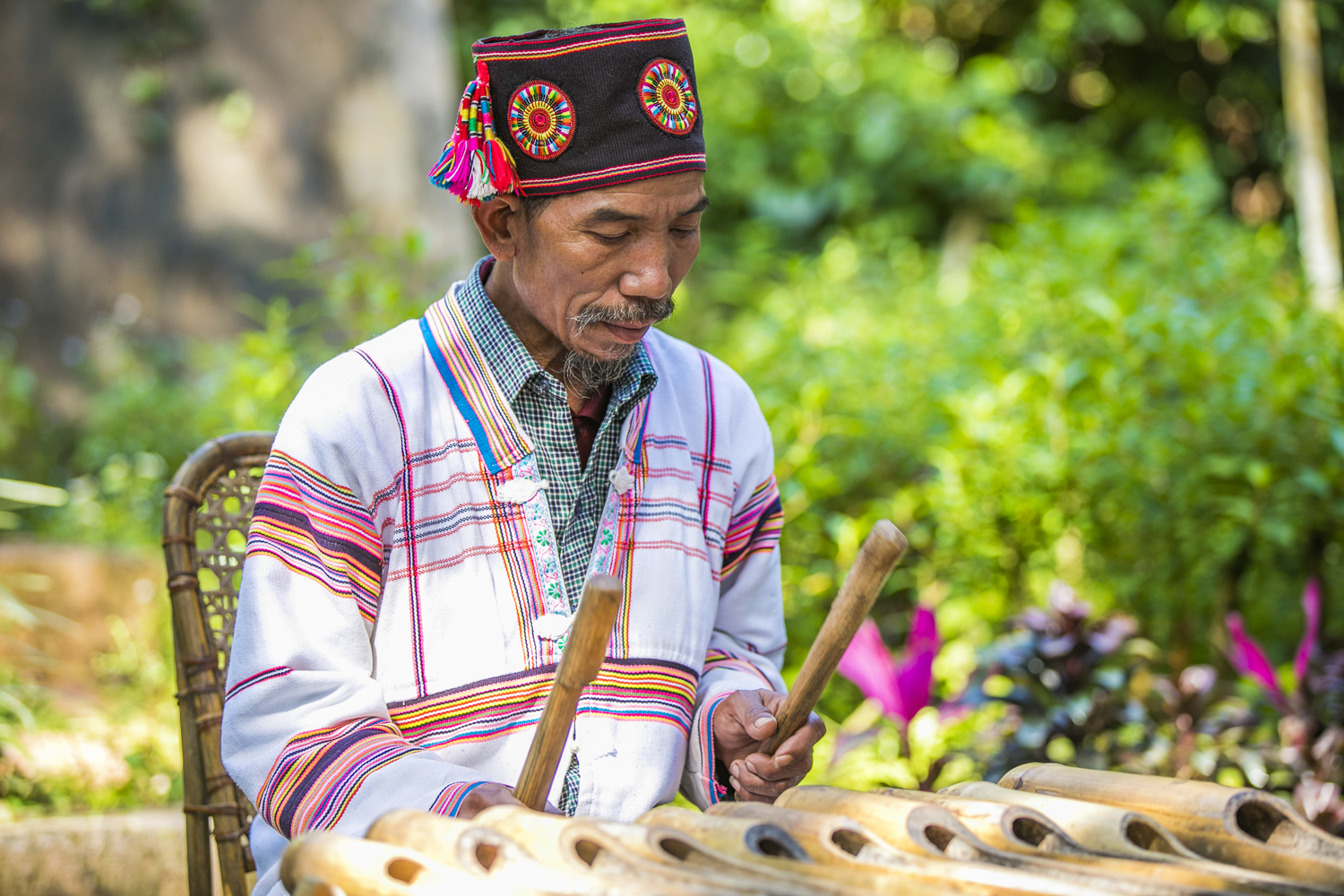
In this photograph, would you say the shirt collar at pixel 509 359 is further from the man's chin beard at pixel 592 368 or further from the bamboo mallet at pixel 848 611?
the bamboo mallet at pixel 848 611

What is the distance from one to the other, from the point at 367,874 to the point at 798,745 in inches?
29.7

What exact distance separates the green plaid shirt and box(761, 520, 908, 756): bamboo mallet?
0.43m

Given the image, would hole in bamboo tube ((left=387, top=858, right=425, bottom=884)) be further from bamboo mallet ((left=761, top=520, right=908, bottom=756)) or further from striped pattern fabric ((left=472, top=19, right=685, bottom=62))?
striped pattern fabric ((left=472, top=19, right=685, bottom=62))

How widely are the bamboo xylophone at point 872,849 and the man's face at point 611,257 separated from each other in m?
0.72

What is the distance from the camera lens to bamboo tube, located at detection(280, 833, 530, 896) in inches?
40.3

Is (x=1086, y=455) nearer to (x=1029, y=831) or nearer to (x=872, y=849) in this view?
(x=1029, y=831)

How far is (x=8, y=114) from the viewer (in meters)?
7.18

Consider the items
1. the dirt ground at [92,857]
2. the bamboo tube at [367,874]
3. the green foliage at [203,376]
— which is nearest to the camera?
the bamboo tube at [367,874]

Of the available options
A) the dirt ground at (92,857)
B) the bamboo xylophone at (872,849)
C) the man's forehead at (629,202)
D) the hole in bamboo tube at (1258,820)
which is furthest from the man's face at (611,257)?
the dirt ground at (92,857)

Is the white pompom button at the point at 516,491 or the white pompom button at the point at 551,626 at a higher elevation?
the white pompom button at the point at 516,491

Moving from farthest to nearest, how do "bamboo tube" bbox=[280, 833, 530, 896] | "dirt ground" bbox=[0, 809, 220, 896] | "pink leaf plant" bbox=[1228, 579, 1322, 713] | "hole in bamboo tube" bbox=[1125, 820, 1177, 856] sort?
1. "pink leaf plant" bbox=[1228, 579, 1322, 713]
2. "dirt ground" bbox=[0, 809, 220, 896]
3. "hole in bamboo tube" bbox=[1125, 820, 1177, 856]
4. "bamboo tube" bbox=[280, 833, 530, 896]

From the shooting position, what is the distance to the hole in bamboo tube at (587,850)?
1135mm

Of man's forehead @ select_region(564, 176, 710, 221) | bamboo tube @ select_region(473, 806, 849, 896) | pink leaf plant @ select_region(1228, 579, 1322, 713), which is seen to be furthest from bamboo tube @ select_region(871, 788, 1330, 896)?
pink leaf plant @ select_region(1228, 579, 1322, 713)

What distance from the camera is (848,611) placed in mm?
1295
